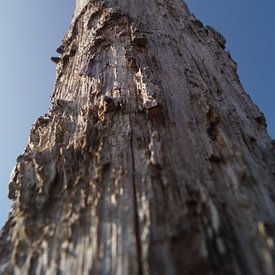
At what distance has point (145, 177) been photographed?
1187 millimetres

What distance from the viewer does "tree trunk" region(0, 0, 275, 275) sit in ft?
3.20

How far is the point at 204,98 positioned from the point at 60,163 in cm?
74

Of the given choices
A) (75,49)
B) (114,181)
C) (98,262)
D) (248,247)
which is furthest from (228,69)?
(98,262)

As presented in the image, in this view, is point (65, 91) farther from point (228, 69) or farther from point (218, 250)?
point (218, 250)

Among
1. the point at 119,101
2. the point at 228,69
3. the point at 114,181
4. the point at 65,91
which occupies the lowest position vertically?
the point at 114,181

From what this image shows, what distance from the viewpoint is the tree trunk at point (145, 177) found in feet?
3.20

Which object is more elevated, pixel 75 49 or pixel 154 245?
pixel 75 49

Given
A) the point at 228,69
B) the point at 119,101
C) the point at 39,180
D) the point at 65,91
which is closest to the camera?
the point at 39,180

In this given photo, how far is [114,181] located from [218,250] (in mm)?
437

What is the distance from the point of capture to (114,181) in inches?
47.6

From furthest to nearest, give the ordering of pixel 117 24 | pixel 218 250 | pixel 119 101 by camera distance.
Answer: pixel 117 24, pixel 119 101, pixel 218 250

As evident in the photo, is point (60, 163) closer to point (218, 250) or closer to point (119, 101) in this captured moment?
point (119, 101)

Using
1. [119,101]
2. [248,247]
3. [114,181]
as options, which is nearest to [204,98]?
[119,101]

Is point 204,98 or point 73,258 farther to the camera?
point 204,98
